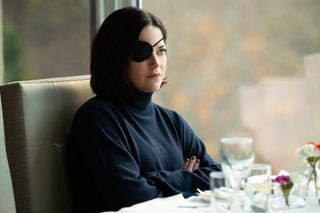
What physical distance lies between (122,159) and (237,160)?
0.50 metres

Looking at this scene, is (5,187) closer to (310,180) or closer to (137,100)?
(137,100)

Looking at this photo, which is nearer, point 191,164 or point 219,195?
point 219,195

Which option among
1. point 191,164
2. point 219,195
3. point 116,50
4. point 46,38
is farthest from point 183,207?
point 46,38

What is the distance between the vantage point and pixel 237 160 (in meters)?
1.42

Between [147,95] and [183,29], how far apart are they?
662 millimetres

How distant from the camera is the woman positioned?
1.82 m

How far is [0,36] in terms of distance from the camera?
283 cm

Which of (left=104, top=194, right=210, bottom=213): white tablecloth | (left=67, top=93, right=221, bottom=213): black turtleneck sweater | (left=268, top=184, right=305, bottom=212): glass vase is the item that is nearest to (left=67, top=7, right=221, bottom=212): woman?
(left=67, top=93, right=221, bottom=213): black turtleneck sweater

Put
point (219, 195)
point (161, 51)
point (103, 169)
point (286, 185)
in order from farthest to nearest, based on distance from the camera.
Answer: point (161, 51)
point (103, 169)
point (286, 185)
point (219, 195)

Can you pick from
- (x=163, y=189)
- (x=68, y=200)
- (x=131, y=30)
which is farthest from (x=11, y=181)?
(x=131, y=30)

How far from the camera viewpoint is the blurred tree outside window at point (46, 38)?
288 cm

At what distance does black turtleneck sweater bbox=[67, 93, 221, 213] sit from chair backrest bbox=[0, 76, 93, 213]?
0.18ft

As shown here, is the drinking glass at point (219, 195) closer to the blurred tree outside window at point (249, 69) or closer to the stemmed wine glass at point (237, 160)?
the stemmed wine glass at point (237, 160)

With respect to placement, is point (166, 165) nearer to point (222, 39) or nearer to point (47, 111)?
A: point (47, 111)
